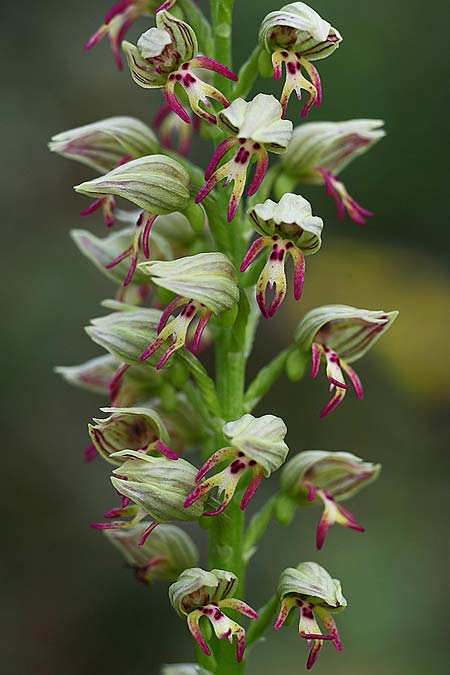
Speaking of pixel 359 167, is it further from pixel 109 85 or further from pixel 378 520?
pixel 378 520

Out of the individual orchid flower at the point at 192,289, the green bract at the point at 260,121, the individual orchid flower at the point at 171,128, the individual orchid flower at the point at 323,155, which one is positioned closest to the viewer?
the green bract at the point at 260,121

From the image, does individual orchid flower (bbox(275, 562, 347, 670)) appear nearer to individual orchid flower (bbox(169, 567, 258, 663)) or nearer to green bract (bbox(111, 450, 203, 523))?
individual orchid flower (bbox(169, 567, 258, 663))

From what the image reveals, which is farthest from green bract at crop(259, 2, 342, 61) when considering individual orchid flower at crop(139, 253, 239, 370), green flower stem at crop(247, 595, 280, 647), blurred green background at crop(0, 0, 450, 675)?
blurred green background at crop(0, 0, 450, 675)

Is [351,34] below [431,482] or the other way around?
the other way around

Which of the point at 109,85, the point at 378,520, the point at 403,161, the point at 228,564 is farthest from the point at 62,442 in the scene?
the point at 228,564

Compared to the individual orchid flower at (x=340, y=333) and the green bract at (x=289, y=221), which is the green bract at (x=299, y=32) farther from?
the individual orchid flower at (x=340, y=333)

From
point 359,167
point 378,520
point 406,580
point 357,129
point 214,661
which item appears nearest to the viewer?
point 214,661

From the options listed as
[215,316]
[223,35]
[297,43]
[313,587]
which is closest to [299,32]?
[297,43]

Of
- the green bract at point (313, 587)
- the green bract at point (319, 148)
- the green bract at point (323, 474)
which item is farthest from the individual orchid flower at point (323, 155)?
the green bract at point (313, 587)
